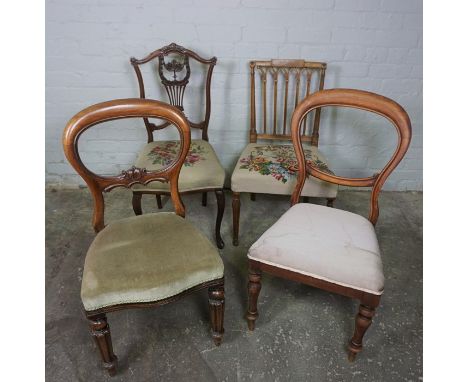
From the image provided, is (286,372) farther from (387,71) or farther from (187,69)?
(387,71)

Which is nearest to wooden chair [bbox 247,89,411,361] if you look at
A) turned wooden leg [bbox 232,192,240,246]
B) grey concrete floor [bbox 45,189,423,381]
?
grey concrete floor [bbox 45,189,423,381]

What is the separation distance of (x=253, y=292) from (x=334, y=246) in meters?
0.41

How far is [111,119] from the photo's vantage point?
128 centimetres

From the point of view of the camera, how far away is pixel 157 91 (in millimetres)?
2256

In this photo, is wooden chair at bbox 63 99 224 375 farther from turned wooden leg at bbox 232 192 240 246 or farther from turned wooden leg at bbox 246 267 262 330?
Answer: turned wooden leg at bbox 232 192 240 246

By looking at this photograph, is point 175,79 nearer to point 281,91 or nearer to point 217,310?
point 281,91

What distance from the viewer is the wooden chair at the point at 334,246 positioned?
1188 mm

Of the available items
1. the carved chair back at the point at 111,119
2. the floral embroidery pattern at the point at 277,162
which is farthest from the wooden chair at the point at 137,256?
the floral embroidery pattern at the point at 277,162

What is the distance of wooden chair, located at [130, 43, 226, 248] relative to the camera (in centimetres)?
176

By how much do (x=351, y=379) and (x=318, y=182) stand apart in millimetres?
875

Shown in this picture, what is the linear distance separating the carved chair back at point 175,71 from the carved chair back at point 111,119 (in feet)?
2.59

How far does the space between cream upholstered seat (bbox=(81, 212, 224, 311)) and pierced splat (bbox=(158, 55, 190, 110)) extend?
102 cm

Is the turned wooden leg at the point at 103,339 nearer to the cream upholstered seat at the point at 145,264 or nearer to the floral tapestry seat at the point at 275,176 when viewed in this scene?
the cream upholstered seat at the point at 145,264

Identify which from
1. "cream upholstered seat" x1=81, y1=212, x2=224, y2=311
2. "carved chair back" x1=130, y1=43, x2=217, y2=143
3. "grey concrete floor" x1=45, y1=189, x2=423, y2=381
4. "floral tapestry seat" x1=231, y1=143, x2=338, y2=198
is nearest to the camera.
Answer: "cream upholstered seat" x1=81, y1=212, x2=224, y2=311
